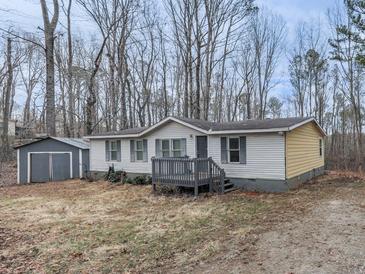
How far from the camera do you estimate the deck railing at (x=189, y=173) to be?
11.4m

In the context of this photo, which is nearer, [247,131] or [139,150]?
[247,131]

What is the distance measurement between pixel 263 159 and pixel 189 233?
6.12 m

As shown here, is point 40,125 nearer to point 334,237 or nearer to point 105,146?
point 105,146

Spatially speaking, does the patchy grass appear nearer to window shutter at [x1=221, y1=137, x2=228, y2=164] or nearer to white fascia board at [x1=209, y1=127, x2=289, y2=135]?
window shutter at [x1=221, y1=137, x2=228, y2=164]

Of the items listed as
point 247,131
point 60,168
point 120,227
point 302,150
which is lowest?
point 120,227

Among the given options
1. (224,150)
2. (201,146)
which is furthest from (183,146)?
(224,150)

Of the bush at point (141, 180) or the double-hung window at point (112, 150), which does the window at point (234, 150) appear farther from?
the double-hung window at point (112, 150)

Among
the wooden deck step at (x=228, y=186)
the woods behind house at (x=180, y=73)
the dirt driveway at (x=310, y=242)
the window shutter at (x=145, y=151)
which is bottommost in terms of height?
the dirt driveway at (x=310, y=242)

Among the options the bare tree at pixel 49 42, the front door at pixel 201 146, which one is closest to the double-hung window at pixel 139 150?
the front door at pixel 201 146

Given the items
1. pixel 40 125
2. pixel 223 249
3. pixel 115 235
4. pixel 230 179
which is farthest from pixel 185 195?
pixel 40 125

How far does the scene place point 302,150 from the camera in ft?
44.8

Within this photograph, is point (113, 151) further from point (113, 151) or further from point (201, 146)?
point (201, 146)

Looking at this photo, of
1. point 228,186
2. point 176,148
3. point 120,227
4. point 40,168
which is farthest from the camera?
point 40,168

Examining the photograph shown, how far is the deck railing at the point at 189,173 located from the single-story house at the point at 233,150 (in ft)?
0.13
